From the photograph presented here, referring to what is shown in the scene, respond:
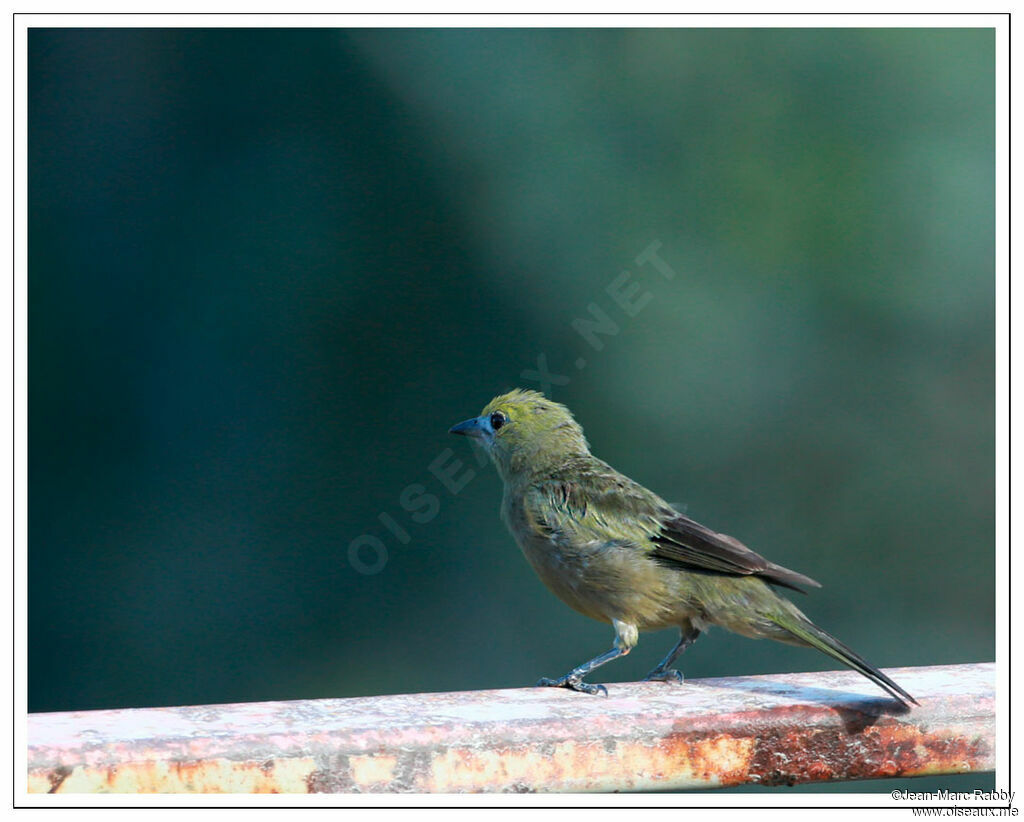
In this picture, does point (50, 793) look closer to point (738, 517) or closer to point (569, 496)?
point (569, 496)

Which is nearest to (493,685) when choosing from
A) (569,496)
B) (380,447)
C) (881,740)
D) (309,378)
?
(380,447)

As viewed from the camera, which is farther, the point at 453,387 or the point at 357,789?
the point at 453,387

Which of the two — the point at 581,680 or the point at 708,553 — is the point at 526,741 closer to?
the point at 581,680

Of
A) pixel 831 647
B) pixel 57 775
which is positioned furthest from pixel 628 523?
pixel 57 775

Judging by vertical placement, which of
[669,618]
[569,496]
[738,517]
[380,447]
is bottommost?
[669,618]

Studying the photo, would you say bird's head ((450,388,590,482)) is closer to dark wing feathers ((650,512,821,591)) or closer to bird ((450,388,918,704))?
bird ((450,388,918,704))

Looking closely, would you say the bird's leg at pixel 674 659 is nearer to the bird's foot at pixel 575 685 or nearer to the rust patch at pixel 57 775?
the bird's foot at pixel 575 685

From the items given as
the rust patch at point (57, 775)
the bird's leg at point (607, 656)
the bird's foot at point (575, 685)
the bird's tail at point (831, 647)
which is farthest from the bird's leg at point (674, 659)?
the rust patch at point (57, 775)
